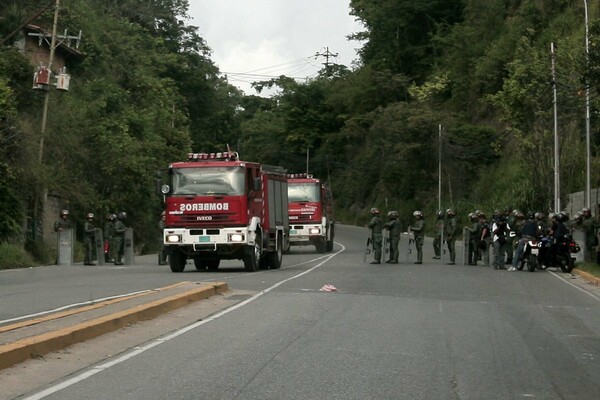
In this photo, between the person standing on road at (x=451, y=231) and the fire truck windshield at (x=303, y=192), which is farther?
the fire truck windshield at (x=303, y=192)

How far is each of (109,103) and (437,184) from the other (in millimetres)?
30961

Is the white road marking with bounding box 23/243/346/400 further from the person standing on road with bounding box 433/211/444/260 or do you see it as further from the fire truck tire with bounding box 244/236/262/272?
the person standing on road with bounding box 433/211/444/260

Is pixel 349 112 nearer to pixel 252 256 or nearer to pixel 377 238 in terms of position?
pixel 377 238

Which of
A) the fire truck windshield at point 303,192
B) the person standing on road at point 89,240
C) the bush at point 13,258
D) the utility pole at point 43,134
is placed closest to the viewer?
the bush at point 13,258

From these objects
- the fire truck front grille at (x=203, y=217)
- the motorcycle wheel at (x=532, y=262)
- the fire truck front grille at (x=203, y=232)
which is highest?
the fire truck front grille at (x=203, y=217)

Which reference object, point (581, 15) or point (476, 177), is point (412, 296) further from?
point (476, 177)

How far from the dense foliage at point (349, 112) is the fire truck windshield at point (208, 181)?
7045 millimetres

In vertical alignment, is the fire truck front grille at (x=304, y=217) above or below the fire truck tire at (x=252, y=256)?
above

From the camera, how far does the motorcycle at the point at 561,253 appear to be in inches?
1157

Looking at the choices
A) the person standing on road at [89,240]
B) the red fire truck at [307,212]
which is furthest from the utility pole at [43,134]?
the red fire truck at [307,212]

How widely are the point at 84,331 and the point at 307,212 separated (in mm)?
31395

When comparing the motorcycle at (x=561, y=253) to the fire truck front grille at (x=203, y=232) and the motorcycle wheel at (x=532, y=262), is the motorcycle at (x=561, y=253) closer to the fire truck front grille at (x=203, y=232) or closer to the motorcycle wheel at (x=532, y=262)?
the motorcycle wheel at (x=532, y=262)

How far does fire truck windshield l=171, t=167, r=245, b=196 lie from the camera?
2670 cm

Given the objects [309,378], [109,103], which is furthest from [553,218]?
[109,103]
